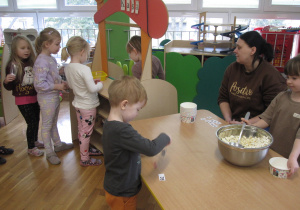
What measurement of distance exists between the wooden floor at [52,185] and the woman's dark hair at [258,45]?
4.15 ft

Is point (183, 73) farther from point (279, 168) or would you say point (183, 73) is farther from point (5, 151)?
point (5, 151)

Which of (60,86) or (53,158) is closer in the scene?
(60,86)

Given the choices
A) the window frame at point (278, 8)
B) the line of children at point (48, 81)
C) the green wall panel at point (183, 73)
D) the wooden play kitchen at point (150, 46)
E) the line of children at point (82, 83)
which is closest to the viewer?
the wooden play kitchen at point (150, 46)

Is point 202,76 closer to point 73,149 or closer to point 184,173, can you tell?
point 73,149

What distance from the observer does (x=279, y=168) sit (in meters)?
1.00

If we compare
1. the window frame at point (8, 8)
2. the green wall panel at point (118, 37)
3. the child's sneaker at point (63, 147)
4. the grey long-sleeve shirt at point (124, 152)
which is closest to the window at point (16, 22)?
the window frame at point (8, 8)

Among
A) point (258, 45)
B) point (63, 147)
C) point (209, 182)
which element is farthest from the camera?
point (63, 147)

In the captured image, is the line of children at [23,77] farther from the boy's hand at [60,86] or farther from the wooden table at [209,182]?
the wooden table at [209,182]

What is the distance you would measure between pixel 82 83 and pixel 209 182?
1.37 meters

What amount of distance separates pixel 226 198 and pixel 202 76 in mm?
1911

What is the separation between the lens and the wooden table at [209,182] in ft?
2.90

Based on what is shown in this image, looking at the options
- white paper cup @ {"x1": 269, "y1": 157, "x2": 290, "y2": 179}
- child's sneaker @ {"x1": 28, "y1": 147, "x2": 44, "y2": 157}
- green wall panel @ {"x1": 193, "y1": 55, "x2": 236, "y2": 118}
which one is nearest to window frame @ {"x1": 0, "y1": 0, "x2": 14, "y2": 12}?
child's sneaker @ {"x1": 28, "y1": 147, "x2": 44, "y2": 157}

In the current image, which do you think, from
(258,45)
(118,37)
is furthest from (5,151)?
(258,45)

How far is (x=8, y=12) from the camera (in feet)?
14.0
